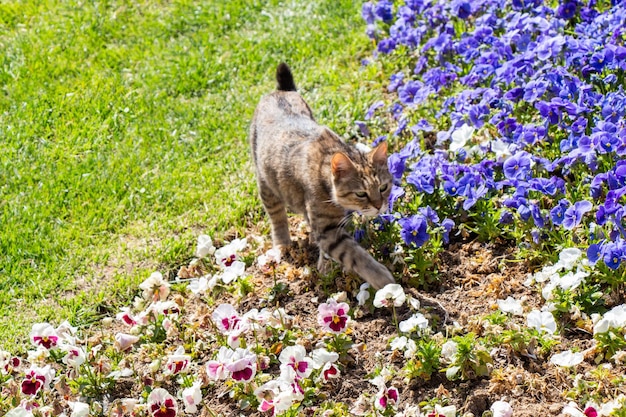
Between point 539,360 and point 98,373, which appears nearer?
point 539,360

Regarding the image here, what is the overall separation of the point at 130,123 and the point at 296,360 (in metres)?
3.54

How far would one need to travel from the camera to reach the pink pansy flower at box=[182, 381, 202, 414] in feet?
13.9

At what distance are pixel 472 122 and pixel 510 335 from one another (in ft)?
6.20

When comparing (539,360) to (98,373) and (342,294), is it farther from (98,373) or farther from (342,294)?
(98,373)

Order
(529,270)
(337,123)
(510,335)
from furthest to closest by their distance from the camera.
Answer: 1. (337,123)
2. (529,270)
3. (510,335)

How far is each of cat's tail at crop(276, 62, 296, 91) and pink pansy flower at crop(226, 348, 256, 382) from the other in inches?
99.8

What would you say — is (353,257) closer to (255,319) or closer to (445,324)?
(445,324)

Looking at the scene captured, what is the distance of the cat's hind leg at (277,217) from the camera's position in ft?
19.0

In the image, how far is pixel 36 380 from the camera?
436 centimetres

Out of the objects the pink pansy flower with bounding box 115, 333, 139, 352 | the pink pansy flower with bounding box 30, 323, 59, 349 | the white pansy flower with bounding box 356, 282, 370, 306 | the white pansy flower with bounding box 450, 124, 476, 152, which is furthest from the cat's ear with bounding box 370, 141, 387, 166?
the pink pansy flower with bounding box 30, 323, 59, 349

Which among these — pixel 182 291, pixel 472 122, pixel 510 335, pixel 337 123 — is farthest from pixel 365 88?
pixel 510 335

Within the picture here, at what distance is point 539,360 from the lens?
4.36 m

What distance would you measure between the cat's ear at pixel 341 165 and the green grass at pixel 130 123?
48.5 inches

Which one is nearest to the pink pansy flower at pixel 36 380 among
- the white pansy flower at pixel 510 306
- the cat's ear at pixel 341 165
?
the cat's ear at pixel 341 165
